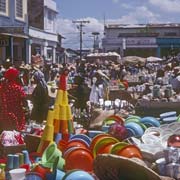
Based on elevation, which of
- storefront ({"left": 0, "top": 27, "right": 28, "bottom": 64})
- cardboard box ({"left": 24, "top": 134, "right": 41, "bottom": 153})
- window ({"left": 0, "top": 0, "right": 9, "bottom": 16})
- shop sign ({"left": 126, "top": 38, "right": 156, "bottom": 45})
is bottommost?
cardboard box ({"left": 24, "top": 134, "right": 41, "bottom": 153})

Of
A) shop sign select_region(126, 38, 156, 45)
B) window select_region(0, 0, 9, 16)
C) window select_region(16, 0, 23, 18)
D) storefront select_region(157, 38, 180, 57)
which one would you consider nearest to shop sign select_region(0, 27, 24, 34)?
window select_region(0, 0, 9, 16)

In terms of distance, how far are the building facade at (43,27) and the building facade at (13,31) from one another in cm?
202

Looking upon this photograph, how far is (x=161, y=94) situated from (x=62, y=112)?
5285mm

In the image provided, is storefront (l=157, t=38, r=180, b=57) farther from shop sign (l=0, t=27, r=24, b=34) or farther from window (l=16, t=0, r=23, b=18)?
shop sign (l=0, t=27, r=24, b=34)

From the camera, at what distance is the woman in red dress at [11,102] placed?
8664 millimetres

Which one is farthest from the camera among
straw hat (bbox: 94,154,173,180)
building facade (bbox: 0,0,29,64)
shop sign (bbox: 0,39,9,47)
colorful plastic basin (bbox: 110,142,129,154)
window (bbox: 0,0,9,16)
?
window (bbox: 0,0,9,16)

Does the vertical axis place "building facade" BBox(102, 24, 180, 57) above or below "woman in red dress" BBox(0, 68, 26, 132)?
above

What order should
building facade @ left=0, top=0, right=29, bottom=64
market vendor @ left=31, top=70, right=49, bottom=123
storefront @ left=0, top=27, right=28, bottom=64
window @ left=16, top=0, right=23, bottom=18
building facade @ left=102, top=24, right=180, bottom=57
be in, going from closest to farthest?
market vendor @ left=31, top=70, right=49, bottom=123 → storefront @ left=0, top=27, right=28, bottom=64 → building facade @ left=0, top=0, right=29, bottom=64 → window @ left=16, top=0, right=23, bottom=18 → building facade @ left=102, top=24, right=180, bottom=57

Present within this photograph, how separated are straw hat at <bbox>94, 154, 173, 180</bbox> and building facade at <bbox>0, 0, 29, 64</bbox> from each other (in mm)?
20366

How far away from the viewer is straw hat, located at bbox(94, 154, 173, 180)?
17.1ft

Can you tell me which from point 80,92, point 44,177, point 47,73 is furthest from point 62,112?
point 47,73

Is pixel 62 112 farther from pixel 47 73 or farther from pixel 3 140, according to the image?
pixel 47 73

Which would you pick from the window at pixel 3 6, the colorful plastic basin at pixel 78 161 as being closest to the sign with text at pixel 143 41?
the window at pixel 3 6

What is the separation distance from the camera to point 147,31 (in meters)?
71.2
